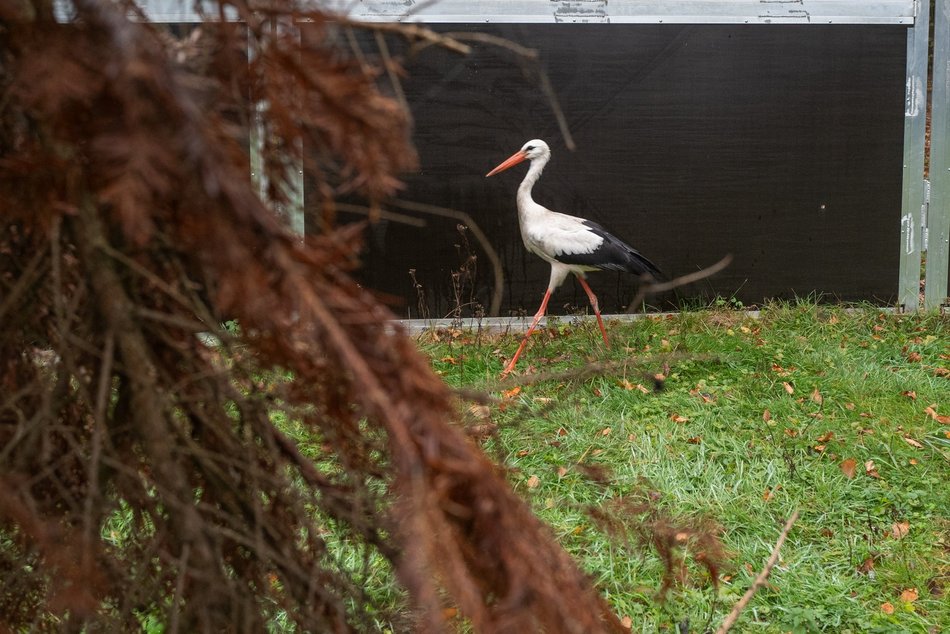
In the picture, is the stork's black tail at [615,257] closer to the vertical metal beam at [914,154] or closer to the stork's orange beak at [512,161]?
the stork's orange beak at [512,161]

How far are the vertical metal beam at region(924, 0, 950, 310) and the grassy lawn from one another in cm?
104

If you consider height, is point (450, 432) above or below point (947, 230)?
above

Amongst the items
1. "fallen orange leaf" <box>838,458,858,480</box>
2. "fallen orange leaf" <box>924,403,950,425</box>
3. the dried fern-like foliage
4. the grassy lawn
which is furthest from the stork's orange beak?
the dried fern-like foliage

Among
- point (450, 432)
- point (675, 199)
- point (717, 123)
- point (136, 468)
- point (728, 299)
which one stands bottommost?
point (728, 299)

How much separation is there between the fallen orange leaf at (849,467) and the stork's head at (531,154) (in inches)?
120

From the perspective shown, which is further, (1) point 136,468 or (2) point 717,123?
(2) point 717,123

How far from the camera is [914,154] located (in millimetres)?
6672

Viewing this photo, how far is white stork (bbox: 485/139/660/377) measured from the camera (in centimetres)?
566

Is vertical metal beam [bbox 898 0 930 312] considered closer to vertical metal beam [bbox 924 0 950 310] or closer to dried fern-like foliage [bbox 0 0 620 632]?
vertical metal beam [bbox 924 0 950 310]

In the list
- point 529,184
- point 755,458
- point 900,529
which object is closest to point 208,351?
point 900,529

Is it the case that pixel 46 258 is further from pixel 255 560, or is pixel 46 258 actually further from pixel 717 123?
pixel 717 123

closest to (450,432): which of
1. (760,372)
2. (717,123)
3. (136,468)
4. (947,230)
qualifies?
(136,468)

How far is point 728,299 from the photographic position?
21.9 ft

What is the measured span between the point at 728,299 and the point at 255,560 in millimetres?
5937
